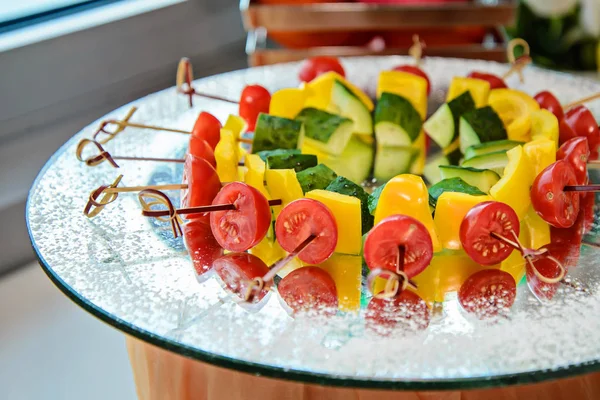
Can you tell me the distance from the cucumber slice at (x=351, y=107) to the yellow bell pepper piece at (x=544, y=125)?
0.28 m

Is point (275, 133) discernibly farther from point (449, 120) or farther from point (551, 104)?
point (551, 104)

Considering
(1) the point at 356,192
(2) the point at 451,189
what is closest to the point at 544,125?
(2) the point at 451,189

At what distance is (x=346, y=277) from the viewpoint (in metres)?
0.88

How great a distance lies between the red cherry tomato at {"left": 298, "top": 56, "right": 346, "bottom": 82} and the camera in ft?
4.73

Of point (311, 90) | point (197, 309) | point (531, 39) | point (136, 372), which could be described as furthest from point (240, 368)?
point (531, 39)

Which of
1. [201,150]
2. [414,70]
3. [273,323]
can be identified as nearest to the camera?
[273,323]

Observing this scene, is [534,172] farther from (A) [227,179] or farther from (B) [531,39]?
(B) [531,39]

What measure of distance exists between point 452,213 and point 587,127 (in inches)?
16.1

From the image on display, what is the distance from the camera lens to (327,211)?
2.89ft

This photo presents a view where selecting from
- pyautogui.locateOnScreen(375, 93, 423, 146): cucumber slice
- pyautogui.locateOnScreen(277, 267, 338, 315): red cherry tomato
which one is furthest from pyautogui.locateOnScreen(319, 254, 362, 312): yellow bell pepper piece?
pyautogui.locateOnScreen(375, 93, 423, 146): cucumber slice

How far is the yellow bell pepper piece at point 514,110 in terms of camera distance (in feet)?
4.00

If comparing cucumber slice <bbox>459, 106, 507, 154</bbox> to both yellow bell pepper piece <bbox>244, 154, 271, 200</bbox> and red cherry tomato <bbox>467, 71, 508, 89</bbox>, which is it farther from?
yellow bell pepper piece <bbox>244, 154, 271, 200</bbox>

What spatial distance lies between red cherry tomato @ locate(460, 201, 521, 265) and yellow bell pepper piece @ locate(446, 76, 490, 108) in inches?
18.1

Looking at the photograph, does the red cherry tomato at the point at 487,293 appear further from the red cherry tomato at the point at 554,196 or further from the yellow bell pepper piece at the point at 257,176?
the yellow bell pepper piece at the point at 257,176
